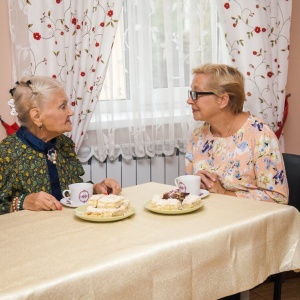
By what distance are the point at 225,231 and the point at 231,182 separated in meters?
0.68

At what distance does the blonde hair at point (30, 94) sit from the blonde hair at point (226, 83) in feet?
2.33

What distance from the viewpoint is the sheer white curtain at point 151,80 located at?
2629 mm

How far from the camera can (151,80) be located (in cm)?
270

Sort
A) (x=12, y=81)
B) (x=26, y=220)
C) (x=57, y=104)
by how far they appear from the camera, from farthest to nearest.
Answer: (x=12, y=81) < (x=57, y=104) < (x=26, y=220)

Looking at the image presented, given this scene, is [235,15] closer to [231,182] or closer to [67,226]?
[231,182]

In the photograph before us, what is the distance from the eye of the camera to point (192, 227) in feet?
4.61

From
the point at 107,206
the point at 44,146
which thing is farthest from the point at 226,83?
the point at 107,206

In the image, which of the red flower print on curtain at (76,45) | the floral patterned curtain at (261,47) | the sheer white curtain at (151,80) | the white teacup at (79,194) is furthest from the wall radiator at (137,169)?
the white teacup at (79,194)

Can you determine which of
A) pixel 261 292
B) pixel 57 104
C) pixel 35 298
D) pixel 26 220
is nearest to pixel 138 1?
pixel 57 104

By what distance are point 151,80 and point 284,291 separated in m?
1.42

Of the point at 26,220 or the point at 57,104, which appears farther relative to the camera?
the point at 57,104

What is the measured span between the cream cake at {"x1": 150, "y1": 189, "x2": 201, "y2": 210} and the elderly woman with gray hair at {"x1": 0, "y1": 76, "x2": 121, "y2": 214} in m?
0.31

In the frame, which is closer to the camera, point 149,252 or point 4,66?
point 149,252

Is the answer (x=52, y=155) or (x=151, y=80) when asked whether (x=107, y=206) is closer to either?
(x=52, y=155)
